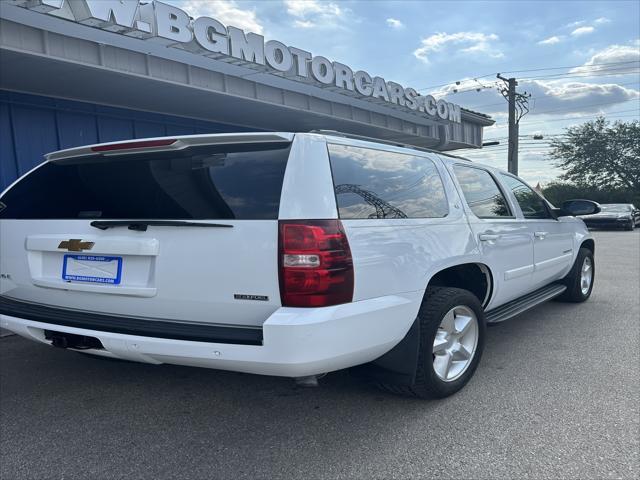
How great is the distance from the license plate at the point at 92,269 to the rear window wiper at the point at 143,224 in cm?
18

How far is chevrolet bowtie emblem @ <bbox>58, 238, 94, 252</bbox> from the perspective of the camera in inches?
105

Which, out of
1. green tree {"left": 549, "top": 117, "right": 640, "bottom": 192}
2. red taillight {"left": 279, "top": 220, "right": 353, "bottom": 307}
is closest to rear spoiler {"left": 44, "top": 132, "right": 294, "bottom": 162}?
red taillight {"left": 279, "top": 220, "right": 353, "bottom": 307}

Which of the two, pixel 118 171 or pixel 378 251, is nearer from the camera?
pixel 378 251

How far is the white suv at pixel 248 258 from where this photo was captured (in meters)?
2.28

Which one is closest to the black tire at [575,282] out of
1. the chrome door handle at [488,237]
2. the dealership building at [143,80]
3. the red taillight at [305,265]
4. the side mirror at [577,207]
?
the side mirror at [577,207]

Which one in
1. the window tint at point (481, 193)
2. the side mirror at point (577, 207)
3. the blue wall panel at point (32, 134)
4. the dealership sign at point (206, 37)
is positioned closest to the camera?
the window tint at point (481, 193)

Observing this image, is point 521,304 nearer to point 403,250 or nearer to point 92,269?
point 403,250

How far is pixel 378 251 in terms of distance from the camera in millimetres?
2510

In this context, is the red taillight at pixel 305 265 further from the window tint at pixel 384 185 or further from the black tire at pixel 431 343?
the black tire at pixel 431 343

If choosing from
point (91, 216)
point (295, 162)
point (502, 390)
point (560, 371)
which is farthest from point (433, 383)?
point (91, 216)

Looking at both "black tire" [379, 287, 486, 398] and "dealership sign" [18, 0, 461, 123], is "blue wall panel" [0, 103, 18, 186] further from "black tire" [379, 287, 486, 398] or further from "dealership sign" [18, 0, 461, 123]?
"black tire" [379, 287, 486, 398]

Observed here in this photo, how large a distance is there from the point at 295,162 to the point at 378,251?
0.63m

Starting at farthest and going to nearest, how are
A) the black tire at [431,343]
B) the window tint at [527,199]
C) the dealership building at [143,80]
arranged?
the dealership building at [143,80] → the window tint at [527,199] → the black tire at [431,343]

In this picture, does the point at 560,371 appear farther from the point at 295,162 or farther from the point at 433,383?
the point at 295,162
